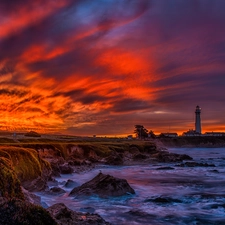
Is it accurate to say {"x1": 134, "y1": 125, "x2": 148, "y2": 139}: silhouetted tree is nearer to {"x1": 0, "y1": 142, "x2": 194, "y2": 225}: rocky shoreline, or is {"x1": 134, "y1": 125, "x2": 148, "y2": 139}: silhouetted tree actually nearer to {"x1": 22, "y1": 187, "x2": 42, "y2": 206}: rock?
{"x1": 0, "y1": 142, "x2": 194, "y2": 225}: rocky shoreline

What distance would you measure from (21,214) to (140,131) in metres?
144

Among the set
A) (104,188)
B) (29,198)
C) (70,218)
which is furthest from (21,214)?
(104,188)

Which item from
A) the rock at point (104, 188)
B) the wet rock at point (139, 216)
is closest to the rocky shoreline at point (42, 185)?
the rock at point (104, 188)

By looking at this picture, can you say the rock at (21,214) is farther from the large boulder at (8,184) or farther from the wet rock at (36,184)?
the wet rock at (36,184)

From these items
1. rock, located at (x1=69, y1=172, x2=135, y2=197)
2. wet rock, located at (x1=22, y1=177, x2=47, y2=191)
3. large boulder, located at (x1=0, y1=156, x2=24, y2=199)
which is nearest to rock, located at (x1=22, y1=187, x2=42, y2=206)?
large boulder, located at (x1=0, y1=156, x2=24, y2=199)

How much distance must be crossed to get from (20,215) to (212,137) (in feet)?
581

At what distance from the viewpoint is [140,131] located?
484 ft

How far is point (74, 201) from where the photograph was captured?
15.5 metres

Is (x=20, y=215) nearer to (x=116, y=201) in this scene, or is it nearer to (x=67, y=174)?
(x=116, y=201)

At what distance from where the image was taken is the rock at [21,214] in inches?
193

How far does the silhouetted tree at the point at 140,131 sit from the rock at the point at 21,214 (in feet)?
469

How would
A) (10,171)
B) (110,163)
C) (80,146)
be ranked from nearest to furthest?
(10,171), (110,163), (80,146)

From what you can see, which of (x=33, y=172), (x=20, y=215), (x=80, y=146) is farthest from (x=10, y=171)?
(x=80, y=146)

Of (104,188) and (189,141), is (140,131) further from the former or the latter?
(104,188)
